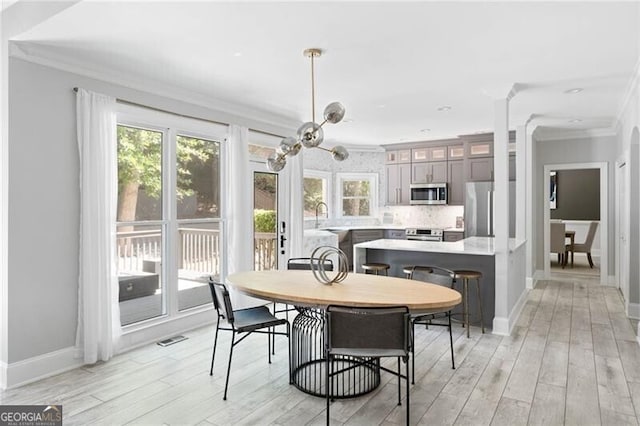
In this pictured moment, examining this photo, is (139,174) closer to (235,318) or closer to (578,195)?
(235,318)

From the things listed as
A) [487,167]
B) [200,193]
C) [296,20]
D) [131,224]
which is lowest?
[131,224]

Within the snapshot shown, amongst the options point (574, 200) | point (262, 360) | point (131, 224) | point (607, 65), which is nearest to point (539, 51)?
point (607, 65)

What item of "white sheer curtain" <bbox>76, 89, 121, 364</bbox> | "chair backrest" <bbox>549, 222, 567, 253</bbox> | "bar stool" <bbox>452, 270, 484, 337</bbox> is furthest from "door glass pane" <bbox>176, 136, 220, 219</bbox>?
"chair backrest" <bbox>549, 222, 567, 253</bbox>

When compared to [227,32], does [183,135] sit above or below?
below

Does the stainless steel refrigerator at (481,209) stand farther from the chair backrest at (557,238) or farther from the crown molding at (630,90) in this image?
the chair backrest at (557,238)

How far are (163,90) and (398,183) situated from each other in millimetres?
5163

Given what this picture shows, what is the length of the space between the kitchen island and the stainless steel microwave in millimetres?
2352

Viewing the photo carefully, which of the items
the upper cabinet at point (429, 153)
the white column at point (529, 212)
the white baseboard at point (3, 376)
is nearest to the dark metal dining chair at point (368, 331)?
the white baseboard at point (3, 376)

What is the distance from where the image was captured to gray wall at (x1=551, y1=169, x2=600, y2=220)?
10.2m

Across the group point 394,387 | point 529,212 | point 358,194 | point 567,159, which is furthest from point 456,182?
point 394,387

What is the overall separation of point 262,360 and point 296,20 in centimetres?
275

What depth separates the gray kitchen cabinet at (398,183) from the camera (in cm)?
802

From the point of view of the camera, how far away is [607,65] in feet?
11.8

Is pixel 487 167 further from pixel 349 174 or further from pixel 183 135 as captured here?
pixel 183 135
